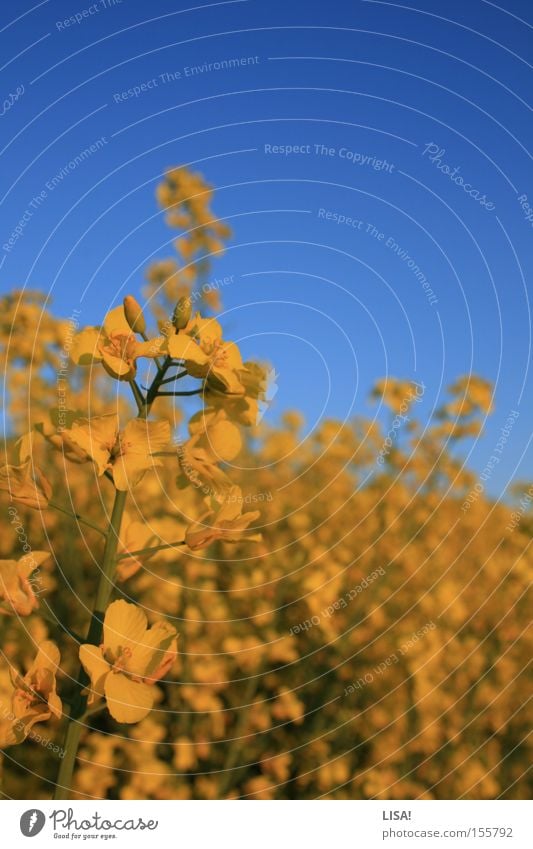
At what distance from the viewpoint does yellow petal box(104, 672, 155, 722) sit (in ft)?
2.48

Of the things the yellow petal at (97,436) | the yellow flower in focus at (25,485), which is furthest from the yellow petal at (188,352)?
the yellow flower in focus at (25,485)

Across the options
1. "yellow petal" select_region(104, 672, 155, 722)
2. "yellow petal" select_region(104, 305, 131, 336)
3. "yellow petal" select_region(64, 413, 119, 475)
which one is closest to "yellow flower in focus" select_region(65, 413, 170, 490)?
"yellow petal" select_region(64, 413, 119, 475)

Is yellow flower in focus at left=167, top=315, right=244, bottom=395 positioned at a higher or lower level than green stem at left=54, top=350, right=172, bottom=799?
higher

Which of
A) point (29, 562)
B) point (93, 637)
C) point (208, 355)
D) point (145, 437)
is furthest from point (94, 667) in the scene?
point (208, 355)

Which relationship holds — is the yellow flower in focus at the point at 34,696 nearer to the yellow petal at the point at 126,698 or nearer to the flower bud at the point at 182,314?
the yellow petal at the point at 126,698

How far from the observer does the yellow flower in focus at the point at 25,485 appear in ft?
2.71

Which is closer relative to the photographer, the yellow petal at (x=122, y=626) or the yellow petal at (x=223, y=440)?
the yellow petal at (x=122, y=626)

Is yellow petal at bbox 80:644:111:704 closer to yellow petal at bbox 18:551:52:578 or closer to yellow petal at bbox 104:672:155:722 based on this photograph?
yellow petal at bbox 104:672:155:722

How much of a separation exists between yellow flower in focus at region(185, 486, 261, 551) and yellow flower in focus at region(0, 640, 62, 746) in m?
0.20

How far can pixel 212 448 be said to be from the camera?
0.87 metres

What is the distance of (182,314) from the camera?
0.83m

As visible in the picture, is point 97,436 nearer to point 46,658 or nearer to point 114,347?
point 114,347

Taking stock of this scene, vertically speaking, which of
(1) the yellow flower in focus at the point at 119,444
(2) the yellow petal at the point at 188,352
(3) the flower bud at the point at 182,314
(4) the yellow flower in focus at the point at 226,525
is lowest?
(4) the yellow flower in focus at the point at 226,525
